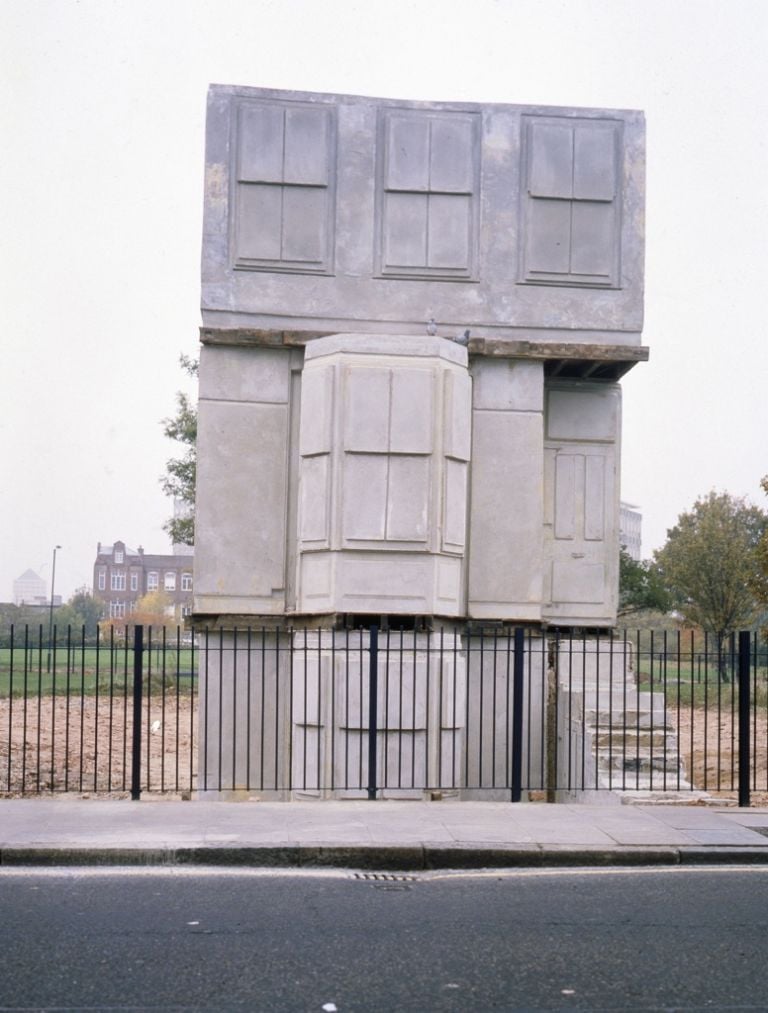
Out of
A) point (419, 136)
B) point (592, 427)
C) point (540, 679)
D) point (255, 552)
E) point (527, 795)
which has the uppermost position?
point (419, 136)

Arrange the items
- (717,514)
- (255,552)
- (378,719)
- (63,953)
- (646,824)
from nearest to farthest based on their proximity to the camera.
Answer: (63,953)
(646,824)
(378,719)
(255,552)
(717,514)

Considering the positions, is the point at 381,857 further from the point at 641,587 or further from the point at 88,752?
the point at 641,587

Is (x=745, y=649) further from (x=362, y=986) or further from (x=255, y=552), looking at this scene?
(x=362, y=986)

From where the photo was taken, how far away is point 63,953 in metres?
7.37

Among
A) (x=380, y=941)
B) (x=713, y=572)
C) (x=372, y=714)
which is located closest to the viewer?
(x=380, y=941)

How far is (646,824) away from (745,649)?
8.54 feet

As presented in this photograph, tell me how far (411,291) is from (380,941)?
35.9ft

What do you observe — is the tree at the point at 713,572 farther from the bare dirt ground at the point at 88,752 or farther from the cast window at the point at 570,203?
the cast window at the point at 570,203

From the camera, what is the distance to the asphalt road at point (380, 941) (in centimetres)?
666

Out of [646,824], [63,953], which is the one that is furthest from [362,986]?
[646,824]

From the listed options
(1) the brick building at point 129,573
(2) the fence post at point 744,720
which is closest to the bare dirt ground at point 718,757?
(2) the fence post at point 744,720

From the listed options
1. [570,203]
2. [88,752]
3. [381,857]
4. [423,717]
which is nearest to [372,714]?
[423,717]

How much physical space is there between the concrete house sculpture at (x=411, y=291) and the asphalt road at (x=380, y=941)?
7.15 metres

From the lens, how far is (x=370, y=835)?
37.7 feet
